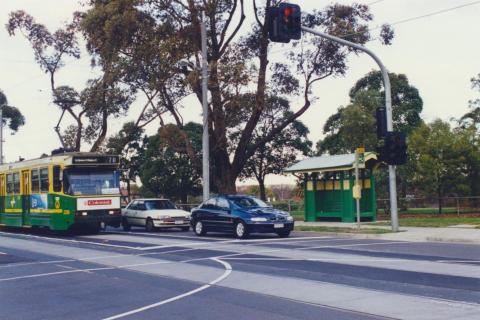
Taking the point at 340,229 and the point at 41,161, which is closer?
the point at 340,229

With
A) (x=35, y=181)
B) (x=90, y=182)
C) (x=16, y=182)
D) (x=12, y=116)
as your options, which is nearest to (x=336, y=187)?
(x=90, y=182)

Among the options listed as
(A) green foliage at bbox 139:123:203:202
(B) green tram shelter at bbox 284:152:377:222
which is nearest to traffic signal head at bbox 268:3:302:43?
(B) green tram shelter at bbox 284:152:377:222

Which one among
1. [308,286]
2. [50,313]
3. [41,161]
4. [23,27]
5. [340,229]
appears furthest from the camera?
[23,27]

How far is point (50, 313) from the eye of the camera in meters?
9.14

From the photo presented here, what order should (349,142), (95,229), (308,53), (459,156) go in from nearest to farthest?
(95,229)
(308,53)
(459,156)
(349,142)

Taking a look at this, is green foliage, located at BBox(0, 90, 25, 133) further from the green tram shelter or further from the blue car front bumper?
the blue car front bumper

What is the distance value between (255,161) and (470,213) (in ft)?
105

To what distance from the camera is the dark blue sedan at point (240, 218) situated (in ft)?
72.7

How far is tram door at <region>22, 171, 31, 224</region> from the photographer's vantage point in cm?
2858

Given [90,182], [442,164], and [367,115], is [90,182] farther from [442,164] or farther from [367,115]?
[367,115]

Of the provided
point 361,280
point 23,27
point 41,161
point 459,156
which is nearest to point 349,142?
point 459,156

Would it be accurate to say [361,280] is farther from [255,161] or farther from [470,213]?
[255,161]

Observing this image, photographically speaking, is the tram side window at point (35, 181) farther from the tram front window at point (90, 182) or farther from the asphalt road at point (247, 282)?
the asphalt road at point (247, 282)

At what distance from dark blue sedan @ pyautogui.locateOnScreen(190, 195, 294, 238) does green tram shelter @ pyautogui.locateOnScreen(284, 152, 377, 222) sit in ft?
23.5
